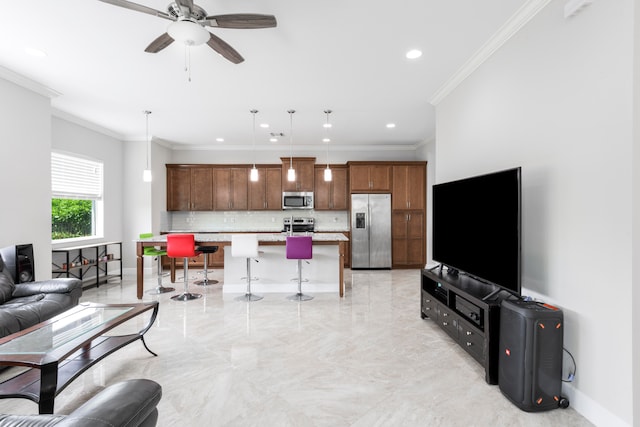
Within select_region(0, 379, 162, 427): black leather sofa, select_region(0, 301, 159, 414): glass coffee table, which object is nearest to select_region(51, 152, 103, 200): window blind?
select_region(0, 301, 159, 414): glass coffee table

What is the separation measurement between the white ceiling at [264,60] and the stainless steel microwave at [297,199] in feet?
7.03

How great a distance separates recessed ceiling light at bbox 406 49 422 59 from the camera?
10.2 feet

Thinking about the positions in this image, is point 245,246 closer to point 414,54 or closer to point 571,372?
point 414,54

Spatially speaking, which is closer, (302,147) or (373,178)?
(373,178)

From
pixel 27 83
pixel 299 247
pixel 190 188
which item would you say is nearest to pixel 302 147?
pixel 190 188

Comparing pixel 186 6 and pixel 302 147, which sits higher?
pixel 302 147

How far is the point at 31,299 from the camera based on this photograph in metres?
3.17

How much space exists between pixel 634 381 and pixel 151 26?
13.5 feet

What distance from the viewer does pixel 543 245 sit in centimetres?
239

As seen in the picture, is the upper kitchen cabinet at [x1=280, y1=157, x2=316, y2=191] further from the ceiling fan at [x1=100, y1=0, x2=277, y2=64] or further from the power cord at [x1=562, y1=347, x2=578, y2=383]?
the power cord at [x1=562, y1=347, x2=578, y2=383]

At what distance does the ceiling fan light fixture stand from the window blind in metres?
4.35

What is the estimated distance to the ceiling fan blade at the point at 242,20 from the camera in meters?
2.12

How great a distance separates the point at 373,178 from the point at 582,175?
5.14 m

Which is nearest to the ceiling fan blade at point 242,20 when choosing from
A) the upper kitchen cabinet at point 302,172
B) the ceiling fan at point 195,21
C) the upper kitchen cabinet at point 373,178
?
the ceiling fan at point 195,21
